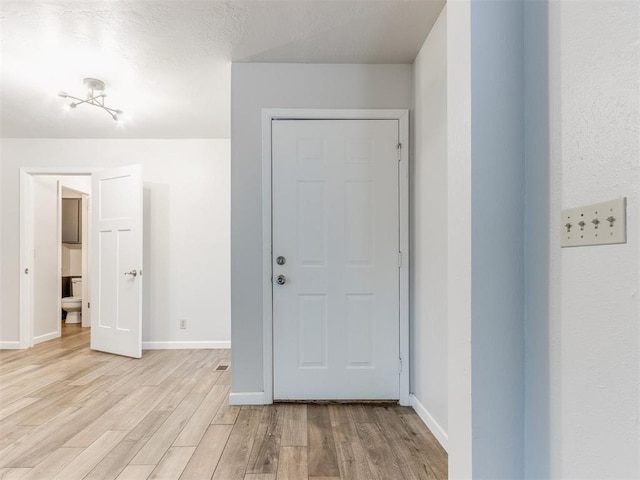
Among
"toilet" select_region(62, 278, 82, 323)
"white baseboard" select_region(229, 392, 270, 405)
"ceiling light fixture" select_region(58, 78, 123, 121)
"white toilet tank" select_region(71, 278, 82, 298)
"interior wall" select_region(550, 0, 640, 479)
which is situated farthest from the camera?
"white toilet tank" select_region(71, 278, 82, 298)

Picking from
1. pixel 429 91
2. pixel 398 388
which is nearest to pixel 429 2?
pixel 429 91

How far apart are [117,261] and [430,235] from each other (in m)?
3.37

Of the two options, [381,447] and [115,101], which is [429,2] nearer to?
[381,447]

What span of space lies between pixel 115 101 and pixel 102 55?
0.85 meters

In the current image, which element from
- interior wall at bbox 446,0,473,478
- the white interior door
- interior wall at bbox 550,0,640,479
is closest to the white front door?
interior wall at bbox 446,0,473,478

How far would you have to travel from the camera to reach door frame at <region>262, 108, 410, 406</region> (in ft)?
8.30

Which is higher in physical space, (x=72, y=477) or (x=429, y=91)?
(x=429, y=91)

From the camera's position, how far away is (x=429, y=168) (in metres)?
2.25

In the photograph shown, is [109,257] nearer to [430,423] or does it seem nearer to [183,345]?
[183,345]

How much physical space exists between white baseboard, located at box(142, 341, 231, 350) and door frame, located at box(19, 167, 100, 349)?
4.51 feet

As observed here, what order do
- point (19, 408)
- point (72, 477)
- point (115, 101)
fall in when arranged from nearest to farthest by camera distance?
1. point (72, 477)
2. point (19, 408)
3. point (115, 101)

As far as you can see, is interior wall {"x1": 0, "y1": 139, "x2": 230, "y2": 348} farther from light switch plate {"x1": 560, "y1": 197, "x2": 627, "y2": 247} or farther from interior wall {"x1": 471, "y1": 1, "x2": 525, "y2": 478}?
light switch plate {"x1": 560, "y1": 197, "x2": 627, "y2": 247}

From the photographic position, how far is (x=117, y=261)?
393 cm

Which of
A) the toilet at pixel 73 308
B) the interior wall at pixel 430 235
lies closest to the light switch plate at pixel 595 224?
the interior wall at pixel 430 235
